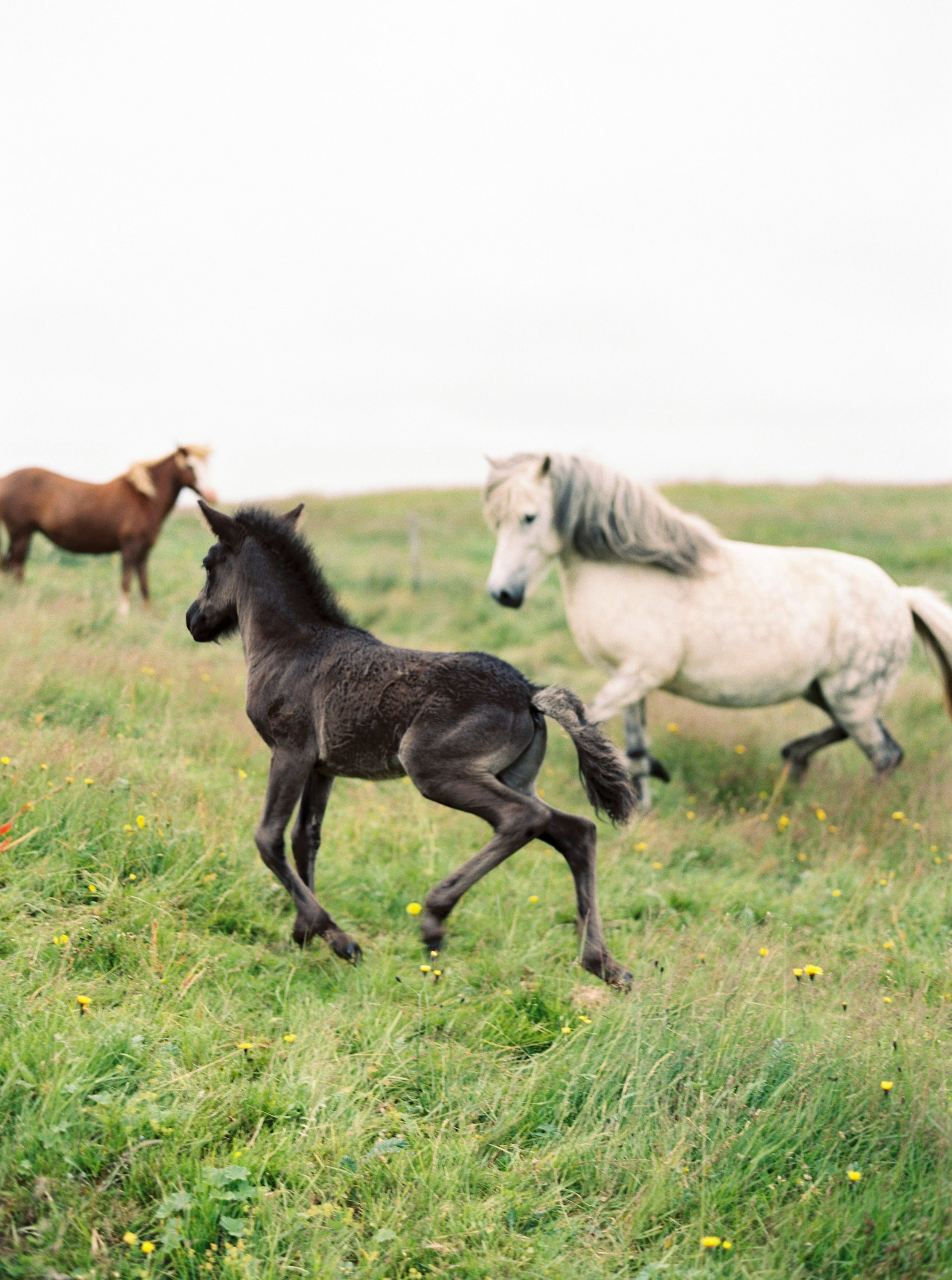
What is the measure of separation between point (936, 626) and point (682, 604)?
88.1 inches

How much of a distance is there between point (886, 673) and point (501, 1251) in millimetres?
5854

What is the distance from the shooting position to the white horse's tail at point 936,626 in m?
7.48

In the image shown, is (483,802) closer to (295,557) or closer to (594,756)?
(594,756)

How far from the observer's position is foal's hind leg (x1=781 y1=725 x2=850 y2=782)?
25.4 ft

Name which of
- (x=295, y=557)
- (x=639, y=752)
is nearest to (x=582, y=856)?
(x=295, y=557)

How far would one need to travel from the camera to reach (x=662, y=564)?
23.0ft

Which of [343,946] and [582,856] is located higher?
[582,856]

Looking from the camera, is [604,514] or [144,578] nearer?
[604,514]

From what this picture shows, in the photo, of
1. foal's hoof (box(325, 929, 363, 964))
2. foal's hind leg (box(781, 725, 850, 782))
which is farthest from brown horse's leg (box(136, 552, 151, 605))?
foal's hoof (box(325, 929, 363, 964))

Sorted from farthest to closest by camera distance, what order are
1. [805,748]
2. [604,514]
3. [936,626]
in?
[805,748], [936,626], [604,514]

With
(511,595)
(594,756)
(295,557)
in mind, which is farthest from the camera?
(511,595)

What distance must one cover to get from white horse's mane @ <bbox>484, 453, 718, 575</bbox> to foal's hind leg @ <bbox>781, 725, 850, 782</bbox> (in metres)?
1.93

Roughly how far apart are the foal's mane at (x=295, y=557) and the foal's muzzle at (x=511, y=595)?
86.9 inches

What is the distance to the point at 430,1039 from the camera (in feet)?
11.7
